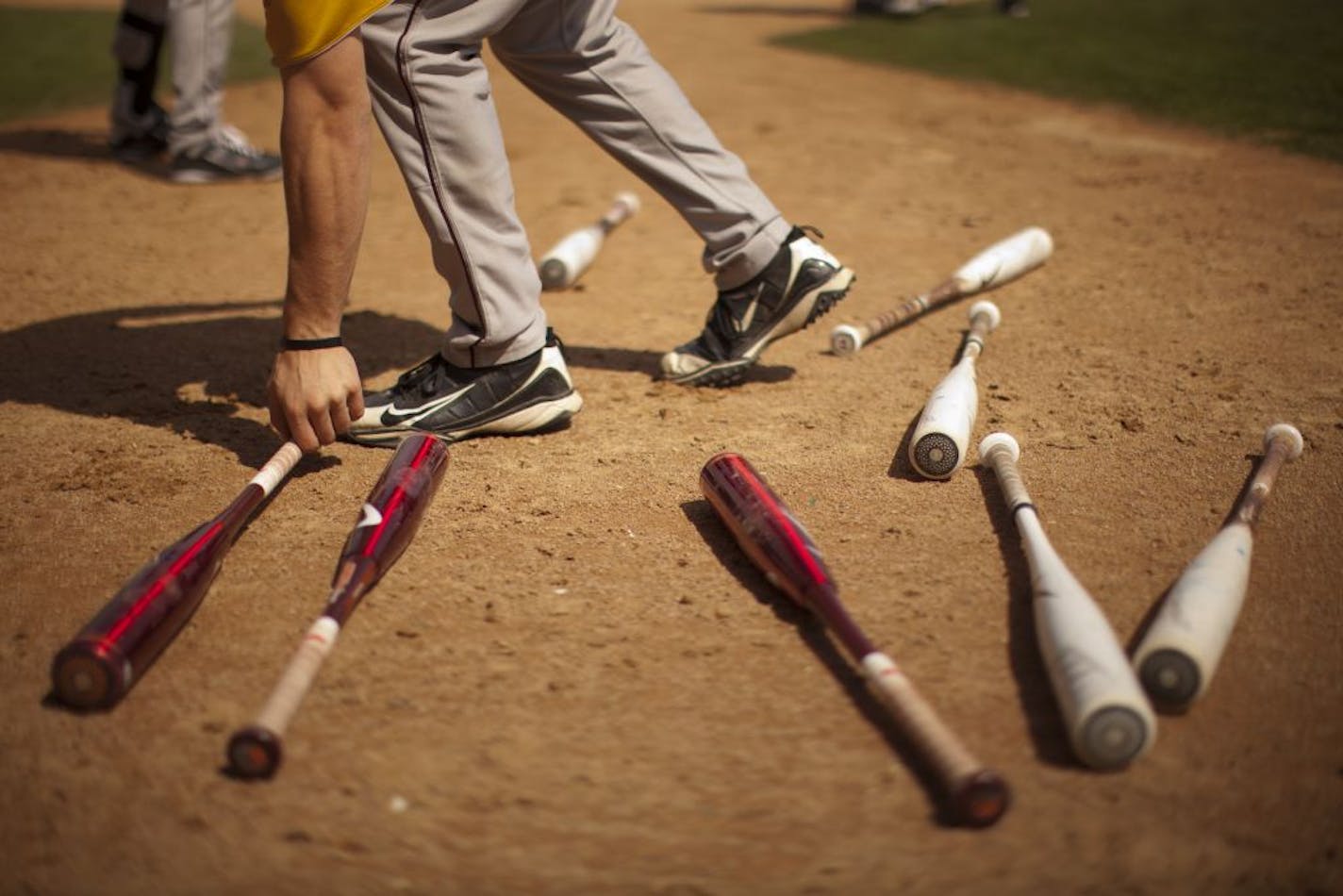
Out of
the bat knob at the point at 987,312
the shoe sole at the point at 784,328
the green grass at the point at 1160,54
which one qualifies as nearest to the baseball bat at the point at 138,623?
the shoe sole at the point at 784,328

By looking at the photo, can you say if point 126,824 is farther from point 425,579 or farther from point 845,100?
point 845,100

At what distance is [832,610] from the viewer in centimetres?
A: 242

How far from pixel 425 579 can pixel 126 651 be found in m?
0.66

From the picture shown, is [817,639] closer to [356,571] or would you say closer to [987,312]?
[356,571]

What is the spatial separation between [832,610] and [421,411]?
1.49 metres

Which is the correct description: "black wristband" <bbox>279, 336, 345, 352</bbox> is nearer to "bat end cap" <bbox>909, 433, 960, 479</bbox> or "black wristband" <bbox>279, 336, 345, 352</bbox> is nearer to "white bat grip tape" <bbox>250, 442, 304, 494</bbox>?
"white bat grip tape" <bbox>250, 442, 304, 494</bbox>

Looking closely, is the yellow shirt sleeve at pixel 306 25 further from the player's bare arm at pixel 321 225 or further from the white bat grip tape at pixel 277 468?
the white bat grip tape at pixel 277 468

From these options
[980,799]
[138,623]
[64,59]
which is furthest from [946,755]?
[64,59]

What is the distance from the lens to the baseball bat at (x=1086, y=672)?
206cm

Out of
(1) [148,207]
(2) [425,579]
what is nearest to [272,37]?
(2) [425,579]

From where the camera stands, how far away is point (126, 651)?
7.53 feet

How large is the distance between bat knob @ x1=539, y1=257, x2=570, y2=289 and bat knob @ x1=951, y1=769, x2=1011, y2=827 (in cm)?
322

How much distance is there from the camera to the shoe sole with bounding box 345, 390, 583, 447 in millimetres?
3467

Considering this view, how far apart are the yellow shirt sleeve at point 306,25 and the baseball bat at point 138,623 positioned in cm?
100
